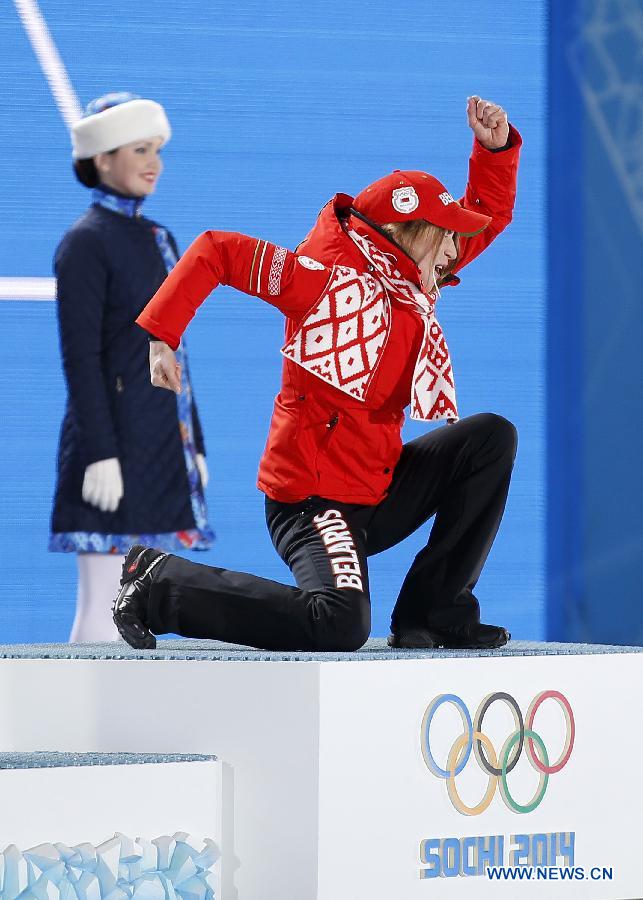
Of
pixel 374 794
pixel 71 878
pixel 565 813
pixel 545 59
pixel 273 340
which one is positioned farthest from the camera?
pixel 545 59

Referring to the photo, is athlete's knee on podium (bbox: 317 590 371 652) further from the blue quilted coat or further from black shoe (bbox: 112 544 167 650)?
the blue quilted coat

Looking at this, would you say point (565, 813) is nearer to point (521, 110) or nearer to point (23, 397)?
point (23, 397)

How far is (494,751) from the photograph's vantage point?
178 centimetres

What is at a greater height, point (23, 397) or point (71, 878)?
point (23, 397)

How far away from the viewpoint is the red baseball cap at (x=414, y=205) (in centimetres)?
211

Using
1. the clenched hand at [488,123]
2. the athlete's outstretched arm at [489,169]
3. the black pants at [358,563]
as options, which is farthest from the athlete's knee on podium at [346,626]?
the clenched hand at [488,123]

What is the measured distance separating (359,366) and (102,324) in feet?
2.99

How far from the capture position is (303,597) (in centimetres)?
197

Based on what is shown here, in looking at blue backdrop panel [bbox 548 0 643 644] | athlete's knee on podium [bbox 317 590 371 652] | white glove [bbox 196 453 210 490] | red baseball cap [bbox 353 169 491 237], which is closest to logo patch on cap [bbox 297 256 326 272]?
red baseball cap [bbox 353 169 491 237]

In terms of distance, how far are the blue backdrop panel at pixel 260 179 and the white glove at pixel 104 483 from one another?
15cm

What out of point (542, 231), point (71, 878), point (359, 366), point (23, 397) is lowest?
point (71, 878)

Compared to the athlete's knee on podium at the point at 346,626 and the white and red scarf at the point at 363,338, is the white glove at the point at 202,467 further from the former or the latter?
the athlete's knee on podium at the point at 346,626

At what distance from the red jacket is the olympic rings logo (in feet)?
1.48

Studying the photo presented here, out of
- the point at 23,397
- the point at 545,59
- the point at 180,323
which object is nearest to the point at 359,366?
the point at 180,323
